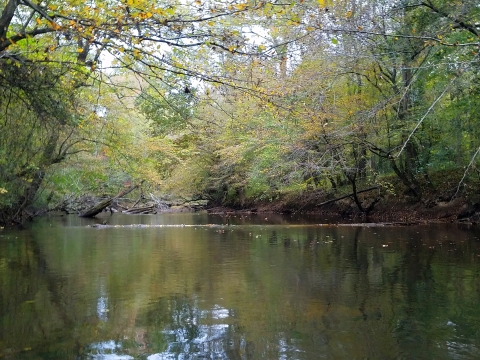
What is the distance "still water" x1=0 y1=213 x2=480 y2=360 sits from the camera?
14.7 ft

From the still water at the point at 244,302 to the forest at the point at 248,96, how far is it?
2206 mm

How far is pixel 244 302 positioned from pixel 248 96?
2674mm

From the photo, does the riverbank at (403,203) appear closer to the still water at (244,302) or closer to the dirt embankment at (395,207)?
the dirt embankment at (395,207)

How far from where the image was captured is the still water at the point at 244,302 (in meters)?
4.47

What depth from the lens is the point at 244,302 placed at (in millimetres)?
6129

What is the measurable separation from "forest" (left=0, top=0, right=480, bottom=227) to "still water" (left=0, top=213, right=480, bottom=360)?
2.21 metres

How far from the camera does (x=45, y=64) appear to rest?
20.5 feet

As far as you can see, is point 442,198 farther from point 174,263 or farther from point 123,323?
point 123,323

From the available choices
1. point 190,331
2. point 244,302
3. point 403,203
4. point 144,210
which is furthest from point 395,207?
point 144,210

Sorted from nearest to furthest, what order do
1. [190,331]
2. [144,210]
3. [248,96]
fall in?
[190,331] → [248,96] → [144,210]

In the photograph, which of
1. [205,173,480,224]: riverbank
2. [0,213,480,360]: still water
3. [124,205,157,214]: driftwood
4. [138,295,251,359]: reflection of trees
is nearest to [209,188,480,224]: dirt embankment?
[205,173,480,224]: riverbank

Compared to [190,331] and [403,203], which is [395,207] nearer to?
[403,203]

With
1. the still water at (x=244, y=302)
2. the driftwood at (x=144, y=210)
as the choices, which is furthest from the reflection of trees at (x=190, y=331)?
the driftwood at (x=144, y=210)

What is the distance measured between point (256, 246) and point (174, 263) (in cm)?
309
